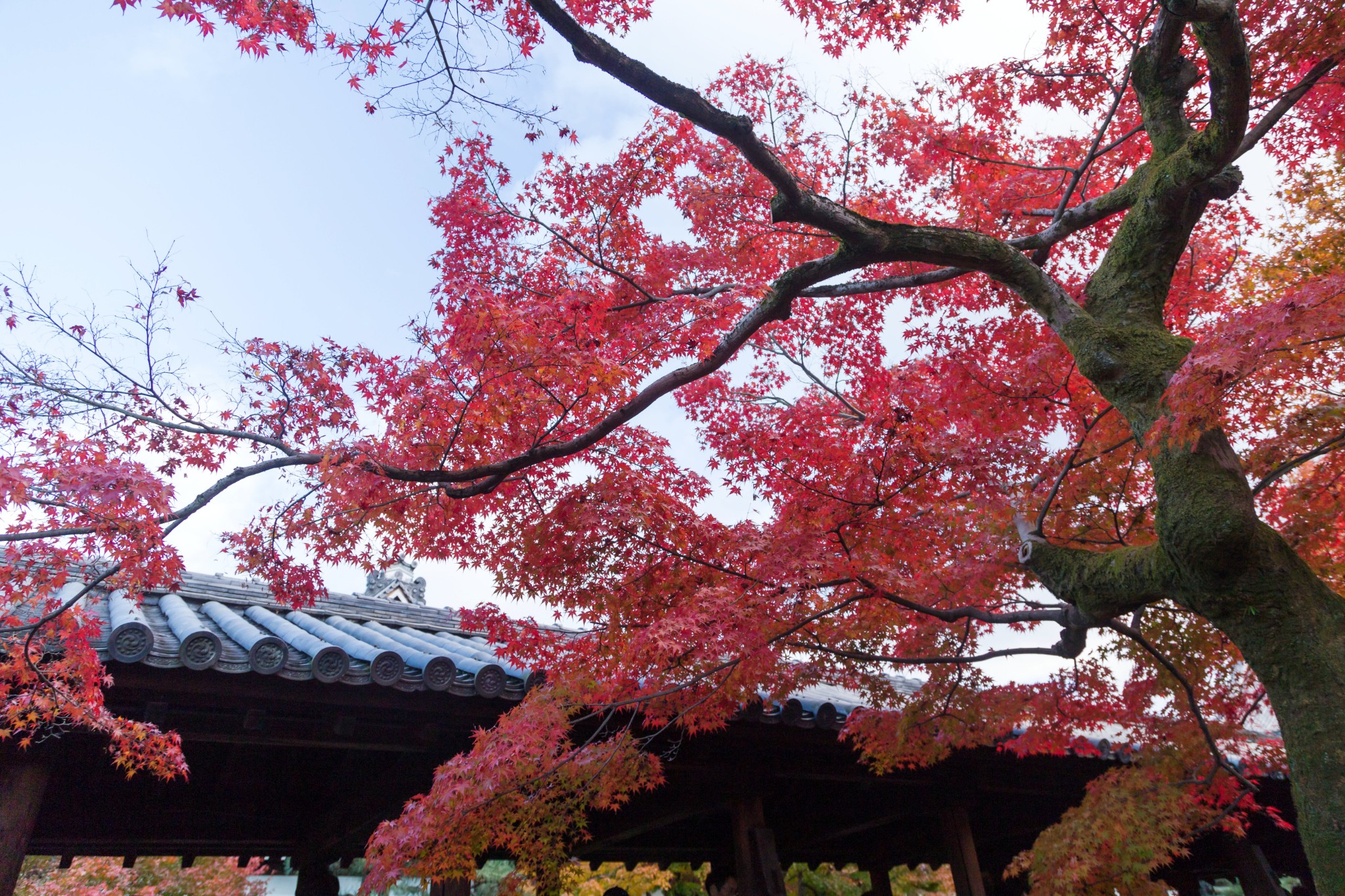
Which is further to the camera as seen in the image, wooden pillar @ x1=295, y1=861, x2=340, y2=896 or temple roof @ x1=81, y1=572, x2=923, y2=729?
wooden pillar @ x1=295, y1=861, x2=340, y2=896

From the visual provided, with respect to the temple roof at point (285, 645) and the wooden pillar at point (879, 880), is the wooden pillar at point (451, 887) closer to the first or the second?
the temple roof at point (285, 645)

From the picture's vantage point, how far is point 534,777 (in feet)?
16.1

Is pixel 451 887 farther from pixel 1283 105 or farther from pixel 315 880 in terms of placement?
pixel 1283 105

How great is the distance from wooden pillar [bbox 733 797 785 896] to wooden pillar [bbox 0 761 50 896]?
475 centimetres

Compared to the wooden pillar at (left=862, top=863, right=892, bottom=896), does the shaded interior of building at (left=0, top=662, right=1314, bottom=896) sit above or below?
above

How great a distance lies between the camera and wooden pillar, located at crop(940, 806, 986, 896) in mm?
7391

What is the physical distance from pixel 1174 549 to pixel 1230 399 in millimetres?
906

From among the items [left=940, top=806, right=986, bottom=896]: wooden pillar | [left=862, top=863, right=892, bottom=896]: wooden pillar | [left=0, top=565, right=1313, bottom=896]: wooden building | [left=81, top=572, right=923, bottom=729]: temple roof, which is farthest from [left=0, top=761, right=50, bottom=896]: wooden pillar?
[left=862, top=863, right=892, bottom=896]: wooden pillar

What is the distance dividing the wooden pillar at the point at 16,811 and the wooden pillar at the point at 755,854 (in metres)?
4.75

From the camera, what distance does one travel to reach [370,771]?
6.50m

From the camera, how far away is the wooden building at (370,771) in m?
4.59

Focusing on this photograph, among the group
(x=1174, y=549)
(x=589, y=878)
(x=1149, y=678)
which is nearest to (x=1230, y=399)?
(x=1174, y=549)

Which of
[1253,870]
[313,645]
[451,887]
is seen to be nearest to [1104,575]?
[451,887]

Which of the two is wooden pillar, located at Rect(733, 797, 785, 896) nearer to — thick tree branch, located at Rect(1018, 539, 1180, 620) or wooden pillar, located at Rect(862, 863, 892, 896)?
thick tree branch, located at Rect(1018, 539, 1180, 620)
